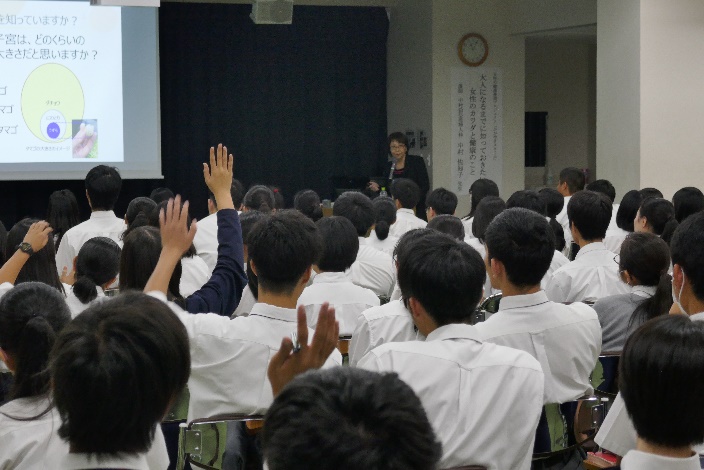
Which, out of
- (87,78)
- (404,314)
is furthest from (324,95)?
(404,314)

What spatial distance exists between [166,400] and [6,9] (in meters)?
7.05

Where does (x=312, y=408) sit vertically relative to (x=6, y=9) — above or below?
below

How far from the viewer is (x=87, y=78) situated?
7.90 meters

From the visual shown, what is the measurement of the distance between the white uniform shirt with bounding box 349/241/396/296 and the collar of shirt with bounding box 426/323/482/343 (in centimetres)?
205

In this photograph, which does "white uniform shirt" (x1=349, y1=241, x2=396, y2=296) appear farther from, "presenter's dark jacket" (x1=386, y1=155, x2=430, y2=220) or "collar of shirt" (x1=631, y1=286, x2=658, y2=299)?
"presenter's dark jacket" (x1=386, y1=155, x2=430, y2=220)

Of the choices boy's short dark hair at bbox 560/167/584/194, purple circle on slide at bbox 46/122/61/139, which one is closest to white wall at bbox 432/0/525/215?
boy's short dark hair at bbox 560/167/584/194

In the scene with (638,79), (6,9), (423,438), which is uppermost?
(6,9)

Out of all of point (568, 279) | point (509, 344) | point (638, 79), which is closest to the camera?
point (509, 344)

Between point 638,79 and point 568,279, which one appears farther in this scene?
point 638,79

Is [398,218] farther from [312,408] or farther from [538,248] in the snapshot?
[312,408]

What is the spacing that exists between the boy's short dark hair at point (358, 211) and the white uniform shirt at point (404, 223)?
880 mm

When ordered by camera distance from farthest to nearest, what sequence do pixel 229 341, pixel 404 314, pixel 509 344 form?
pixel 404 314 → pixel 509 344 → pixel 229 341

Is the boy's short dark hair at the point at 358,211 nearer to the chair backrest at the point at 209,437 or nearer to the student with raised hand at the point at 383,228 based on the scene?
the student with raised hand at the point at 383,228

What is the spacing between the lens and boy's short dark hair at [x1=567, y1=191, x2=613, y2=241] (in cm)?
393
